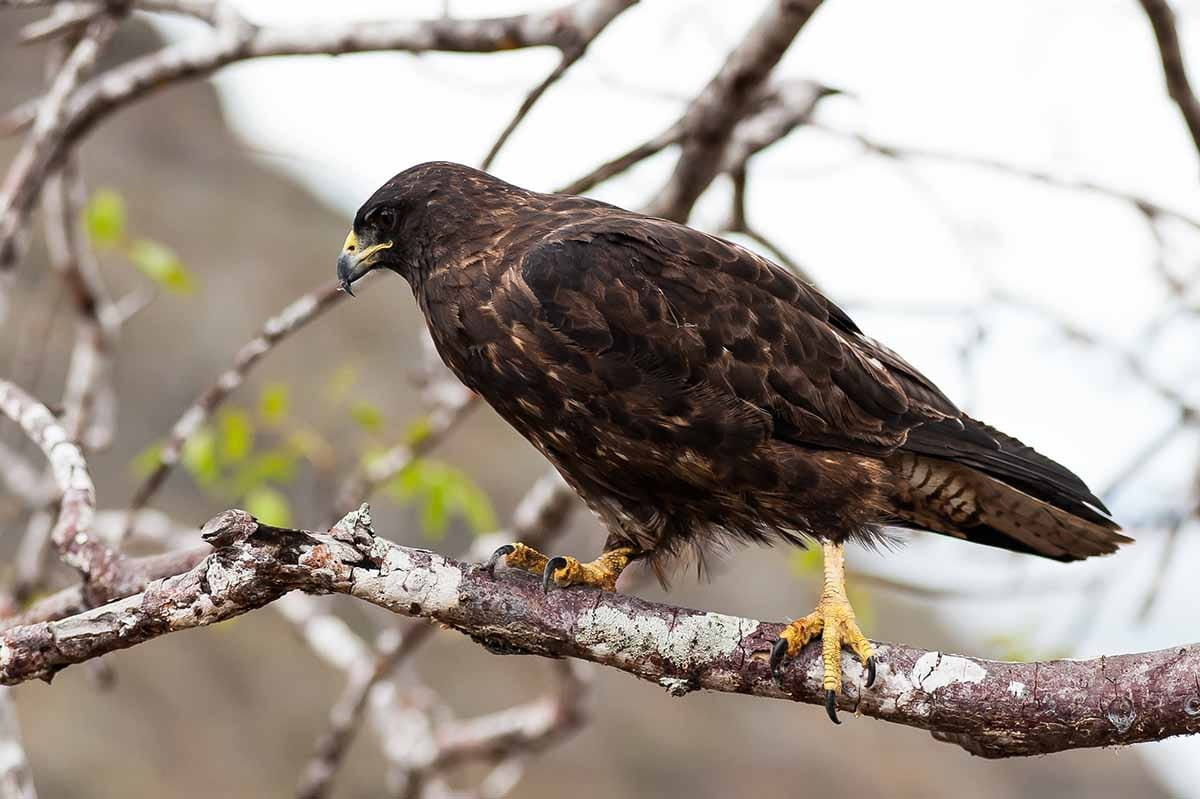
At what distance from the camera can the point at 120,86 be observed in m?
4.72

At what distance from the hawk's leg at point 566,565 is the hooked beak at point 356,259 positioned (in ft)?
3.61

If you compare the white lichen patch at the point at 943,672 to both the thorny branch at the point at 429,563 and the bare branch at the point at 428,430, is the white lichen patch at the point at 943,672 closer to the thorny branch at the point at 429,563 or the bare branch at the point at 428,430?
the thorny branch at the point at 429,563

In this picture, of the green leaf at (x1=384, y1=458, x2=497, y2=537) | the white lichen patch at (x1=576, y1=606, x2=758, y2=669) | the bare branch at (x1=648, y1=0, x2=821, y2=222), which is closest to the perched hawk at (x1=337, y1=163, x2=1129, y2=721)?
the white lichen patch at (x1=576, y1=606, x2=758, y2=669)

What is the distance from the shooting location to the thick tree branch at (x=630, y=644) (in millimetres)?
2656

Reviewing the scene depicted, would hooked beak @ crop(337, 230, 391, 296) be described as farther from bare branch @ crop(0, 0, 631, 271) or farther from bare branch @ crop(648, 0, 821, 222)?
bare branch @ crop(648, 0, 821, 222)

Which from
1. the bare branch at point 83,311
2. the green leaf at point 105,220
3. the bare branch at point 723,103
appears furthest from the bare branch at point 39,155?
the bare branch at point 723,103

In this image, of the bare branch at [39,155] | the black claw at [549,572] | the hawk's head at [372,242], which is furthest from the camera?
the bare branch at [39,155]

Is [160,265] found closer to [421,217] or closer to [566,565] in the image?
[421,217]

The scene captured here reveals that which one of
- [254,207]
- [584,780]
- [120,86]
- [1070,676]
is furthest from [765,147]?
[254,207]

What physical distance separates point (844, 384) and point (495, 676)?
11809 millimetres

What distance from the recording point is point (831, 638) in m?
3.16

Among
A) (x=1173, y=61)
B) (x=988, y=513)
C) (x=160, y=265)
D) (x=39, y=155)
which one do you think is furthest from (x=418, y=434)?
(x=1173, y=61)

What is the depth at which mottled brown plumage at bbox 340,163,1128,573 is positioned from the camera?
11.4 ft

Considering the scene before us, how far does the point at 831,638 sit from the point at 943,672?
1.24 ft
